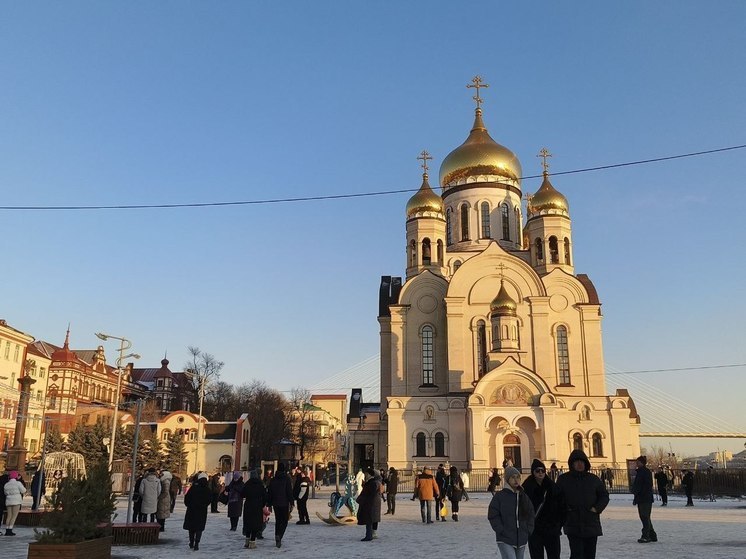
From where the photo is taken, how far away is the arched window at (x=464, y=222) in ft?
159

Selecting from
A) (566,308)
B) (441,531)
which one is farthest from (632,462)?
(441,531)

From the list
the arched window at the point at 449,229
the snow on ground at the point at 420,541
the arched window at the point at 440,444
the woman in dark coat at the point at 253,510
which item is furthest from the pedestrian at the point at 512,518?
the arched window at the point at 449,229

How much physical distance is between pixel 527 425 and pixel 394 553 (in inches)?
1168

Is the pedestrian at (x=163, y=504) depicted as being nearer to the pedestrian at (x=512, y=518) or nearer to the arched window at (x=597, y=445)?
the pedestrian at (x=512, y=518)

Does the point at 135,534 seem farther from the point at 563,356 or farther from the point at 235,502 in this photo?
the point at 563,356

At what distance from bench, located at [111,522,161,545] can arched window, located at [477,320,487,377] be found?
31.1 m

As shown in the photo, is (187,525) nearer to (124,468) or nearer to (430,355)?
(124,468)

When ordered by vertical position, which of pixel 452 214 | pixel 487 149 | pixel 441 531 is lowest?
pixel 441 531

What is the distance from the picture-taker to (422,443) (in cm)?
4103

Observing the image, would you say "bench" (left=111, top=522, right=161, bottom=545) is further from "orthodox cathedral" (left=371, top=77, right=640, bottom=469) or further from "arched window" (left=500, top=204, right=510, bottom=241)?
"arched window" (left=500, top=204, right=510, bottom=241)

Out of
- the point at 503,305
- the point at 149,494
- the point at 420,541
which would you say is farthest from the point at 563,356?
the point at 149,494

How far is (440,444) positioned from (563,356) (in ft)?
32.0

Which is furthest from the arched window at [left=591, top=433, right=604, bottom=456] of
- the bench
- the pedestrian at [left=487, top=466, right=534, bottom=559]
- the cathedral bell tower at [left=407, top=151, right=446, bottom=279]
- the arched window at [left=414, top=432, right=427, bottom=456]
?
the pedestrian at [left=487, top=466, right=534, bottom=559]

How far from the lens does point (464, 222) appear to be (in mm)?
48750
